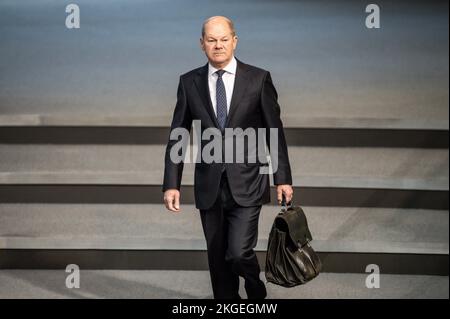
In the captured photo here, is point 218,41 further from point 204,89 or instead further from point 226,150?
point 226,150

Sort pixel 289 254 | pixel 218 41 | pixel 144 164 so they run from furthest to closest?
pixel 144 164 → pixel 289 254 → pixel 218 41

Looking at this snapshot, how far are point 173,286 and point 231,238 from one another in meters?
0.81

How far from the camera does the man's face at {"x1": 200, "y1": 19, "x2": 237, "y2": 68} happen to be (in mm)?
2609

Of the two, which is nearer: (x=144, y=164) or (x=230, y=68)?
(x=230, y=68)

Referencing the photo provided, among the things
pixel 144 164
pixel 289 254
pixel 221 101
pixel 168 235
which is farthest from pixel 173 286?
pixel 221 101

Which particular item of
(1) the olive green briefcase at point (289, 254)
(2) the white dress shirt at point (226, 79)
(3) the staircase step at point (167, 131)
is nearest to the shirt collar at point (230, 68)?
(2) the white dress shirt at point (226, 79)

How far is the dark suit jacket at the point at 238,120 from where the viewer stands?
268 centimetres

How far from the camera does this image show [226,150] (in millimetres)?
2680

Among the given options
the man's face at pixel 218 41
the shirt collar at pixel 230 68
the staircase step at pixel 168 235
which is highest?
the man's face at pixel 218 41

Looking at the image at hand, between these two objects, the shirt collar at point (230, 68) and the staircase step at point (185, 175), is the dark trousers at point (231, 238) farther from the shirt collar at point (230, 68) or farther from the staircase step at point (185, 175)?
the staircase step at point (185, 175)

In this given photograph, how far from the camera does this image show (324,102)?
4164 mm

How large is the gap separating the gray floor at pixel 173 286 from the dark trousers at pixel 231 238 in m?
0.57
